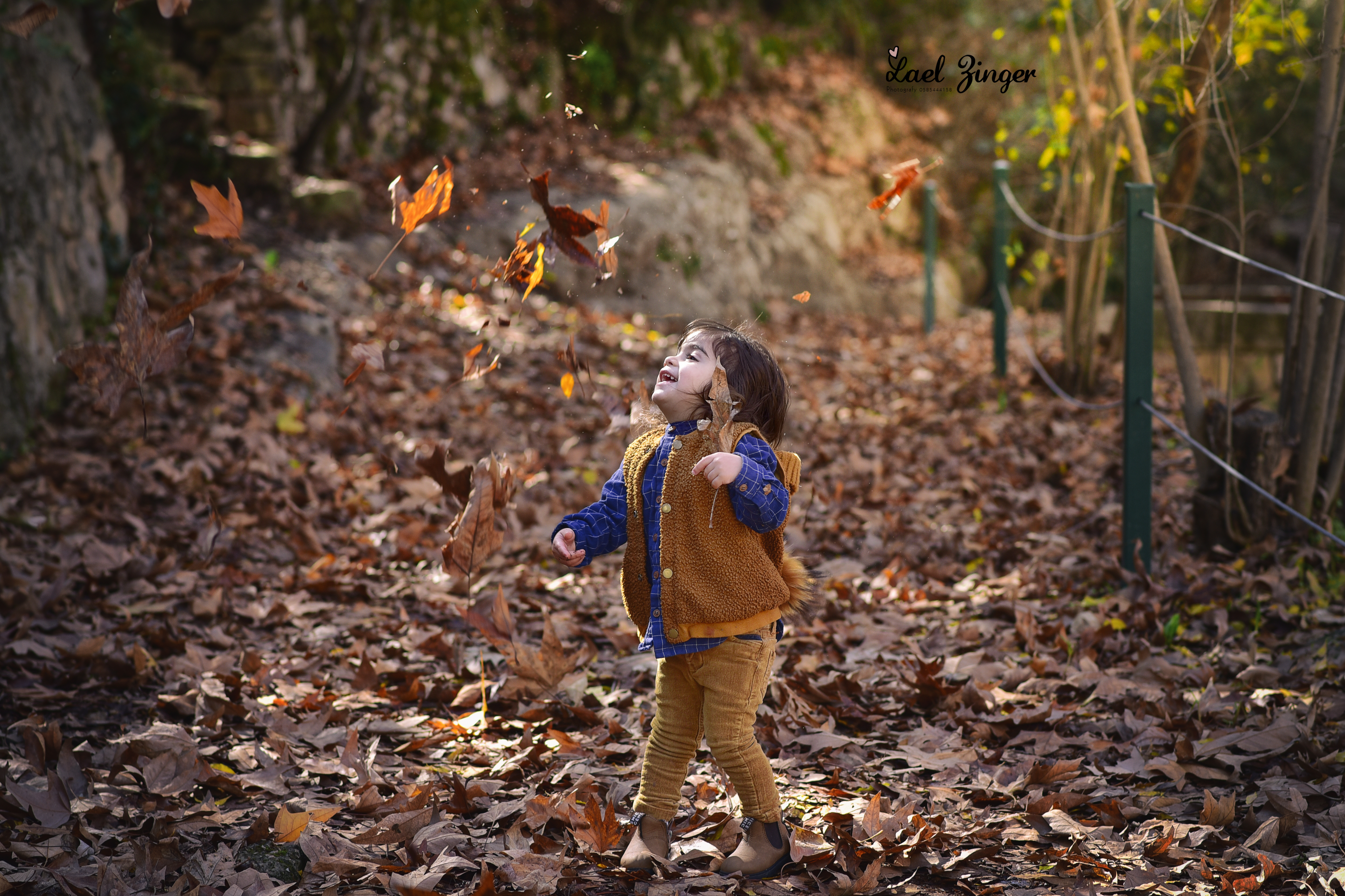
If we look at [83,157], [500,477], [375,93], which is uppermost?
[375,93]

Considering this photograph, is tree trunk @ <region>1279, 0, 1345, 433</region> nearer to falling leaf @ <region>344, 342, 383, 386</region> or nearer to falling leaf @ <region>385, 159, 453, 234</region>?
falling leaf @ <region>385, 159, 453, 234</region>

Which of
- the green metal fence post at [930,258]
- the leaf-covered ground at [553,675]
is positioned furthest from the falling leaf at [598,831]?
the green metal fence post at [930,258]

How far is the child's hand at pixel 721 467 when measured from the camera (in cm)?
220

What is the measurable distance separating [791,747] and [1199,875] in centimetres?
110

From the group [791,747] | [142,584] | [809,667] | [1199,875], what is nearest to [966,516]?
[809,667]

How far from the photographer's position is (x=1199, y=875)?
2.36 metres

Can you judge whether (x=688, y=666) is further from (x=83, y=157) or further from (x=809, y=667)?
(x=83, y=157)

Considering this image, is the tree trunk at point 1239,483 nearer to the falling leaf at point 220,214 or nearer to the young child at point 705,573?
the young child at point 705,573

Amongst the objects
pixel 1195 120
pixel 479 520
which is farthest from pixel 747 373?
pixel 1195 120

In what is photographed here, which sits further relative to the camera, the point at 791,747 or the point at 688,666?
the point at 791,747

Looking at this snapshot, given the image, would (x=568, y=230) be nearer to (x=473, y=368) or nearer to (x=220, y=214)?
(x=473, y=368)

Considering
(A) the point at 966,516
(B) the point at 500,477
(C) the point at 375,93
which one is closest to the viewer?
(B) the point at 500,477

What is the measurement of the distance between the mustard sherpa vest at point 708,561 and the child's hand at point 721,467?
0.32ft

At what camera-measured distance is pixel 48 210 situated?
5.79 meters
